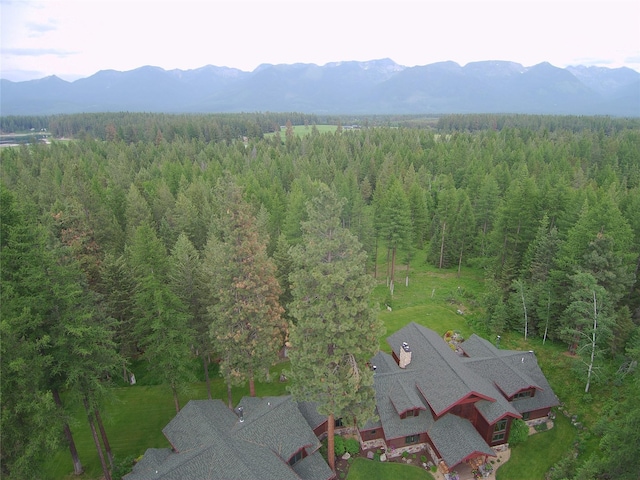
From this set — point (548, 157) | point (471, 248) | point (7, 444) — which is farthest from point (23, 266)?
point (548, 157)

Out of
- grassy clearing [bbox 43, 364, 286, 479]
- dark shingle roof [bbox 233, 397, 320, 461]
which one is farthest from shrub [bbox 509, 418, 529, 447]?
grassy clearing [bbox 43, 364, 286, 479]

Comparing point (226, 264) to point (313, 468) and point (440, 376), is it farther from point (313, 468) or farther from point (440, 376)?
point (440, 376)

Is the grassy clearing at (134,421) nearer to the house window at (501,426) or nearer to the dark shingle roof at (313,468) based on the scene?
the dark shingle roof at (313,468)

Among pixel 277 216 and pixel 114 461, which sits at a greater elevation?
pixel 277 216

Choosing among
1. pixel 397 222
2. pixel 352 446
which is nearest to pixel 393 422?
pixel 352 446

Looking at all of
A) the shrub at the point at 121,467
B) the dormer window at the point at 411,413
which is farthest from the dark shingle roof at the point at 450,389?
the shrub at the point at 121,467

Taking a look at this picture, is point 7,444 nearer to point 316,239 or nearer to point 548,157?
point 316,239
